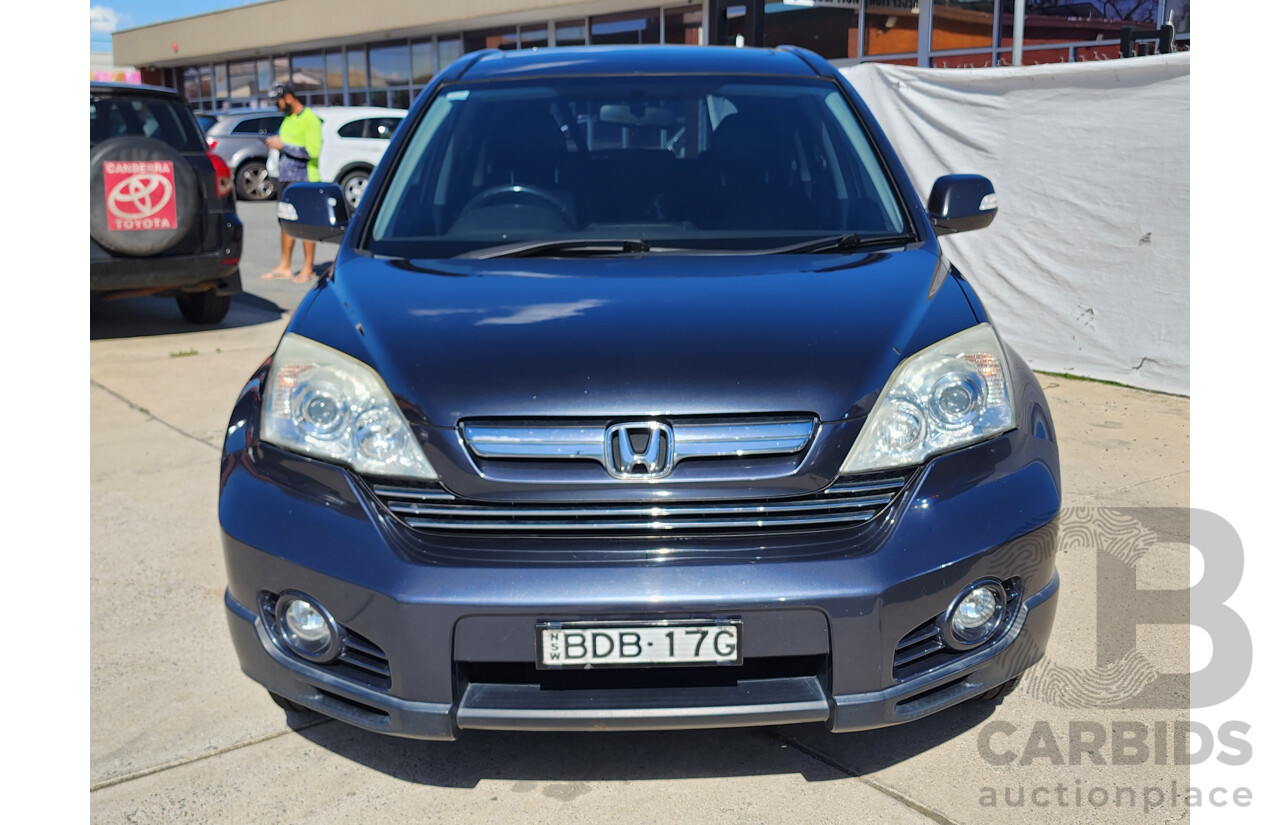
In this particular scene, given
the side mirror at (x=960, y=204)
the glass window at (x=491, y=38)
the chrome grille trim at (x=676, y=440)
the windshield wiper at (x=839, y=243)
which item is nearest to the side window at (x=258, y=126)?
the glass window at (x=491, y=38)

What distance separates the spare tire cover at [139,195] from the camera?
7.06 m

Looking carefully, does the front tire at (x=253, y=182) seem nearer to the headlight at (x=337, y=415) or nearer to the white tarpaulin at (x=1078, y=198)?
the white tarpaulin at (x=1078, y=198)

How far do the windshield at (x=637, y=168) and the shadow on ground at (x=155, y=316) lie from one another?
5.54 m

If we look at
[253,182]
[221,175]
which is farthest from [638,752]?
[253,182]

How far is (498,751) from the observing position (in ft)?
8.95

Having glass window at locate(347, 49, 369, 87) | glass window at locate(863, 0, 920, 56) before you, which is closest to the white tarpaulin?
glass window at locate(863, 0, 920, 56)

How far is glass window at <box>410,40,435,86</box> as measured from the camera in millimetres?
27781

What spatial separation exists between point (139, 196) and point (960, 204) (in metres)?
5.65

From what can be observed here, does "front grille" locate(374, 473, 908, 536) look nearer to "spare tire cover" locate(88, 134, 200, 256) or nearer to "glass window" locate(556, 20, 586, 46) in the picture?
"spare tire cover" locate(88, 134, 200, 256)

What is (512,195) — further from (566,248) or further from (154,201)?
(154,201)

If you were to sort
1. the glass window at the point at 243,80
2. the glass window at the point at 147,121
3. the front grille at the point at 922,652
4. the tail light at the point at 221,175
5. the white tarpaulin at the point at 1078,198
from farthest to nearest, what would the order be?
1. the glass window at the point at 243,80
2. the tail light at the point at 221,175
3. the glass window at the point at 147,121
4. the white tarpaulin at the point at 1078,198
5. the front grille at the point at 922,652

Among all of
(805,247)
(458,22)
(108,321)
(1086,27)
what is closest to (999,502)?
(805,247)

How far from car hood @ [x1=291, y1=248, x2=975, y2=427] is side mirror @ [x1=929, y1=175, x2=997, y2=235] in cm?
66
